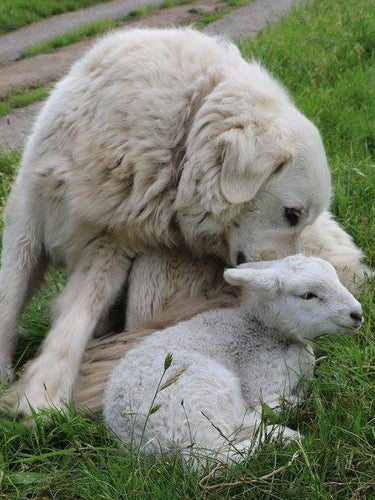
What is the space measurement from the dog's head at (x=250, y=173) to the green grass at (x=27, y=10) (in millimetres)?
9673

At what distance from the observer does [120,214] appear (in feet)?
13.4

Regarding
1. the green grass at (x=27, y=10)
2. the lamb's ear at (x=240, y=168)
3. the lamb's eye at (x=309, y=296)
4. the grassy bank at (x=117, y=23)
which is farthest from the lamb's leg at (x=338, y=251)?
the green grass at (x=27, y=10)

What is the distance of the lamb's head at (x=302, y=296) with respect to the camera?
3.54m

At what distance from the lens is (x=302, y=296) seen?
3.63 metres

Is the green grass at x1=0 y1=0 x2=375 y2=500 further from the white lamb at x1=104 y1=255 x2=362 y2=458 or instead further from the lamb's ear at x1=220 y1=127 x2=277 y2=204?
the lamb's ear at x1=220 y1=127 x2=277 y2=204

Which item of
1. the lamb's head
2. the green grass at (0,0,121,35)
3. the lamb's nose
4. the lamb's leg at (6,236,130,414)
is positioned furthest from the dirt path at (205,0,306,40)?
the lamb's nose

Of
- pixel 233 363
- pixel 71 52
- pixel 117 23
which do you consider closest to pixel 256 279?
pixel 233 363

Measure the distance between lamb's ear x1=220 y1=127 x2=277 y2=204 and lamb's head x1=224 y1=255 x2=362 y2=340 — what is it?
0.37 meters

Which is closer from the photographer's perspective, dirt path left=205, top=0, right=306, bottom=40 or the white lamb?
the white lamb

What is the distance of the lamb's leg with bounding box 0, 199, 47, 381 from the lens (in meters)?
4.48

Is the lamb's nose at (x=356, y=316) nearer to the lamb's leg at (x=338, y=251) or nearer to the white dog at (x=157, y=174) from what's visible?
the white dog at (x=157, y=174)

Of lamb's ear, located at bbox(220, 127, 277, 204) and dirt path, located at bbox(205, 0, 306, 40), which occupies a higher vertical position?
lamb's ear, located at bbox(220, 127, 277, 204)

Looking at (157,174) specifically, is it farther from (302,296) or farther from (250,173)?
(302,296)

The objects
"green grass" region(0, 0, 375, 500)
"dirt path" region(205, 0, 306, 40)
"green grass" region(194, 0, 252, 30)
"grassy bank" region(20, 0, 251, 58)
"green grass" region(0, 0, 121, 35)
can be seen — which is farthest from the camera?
"green grass" region(0, 0, 121, 35)
